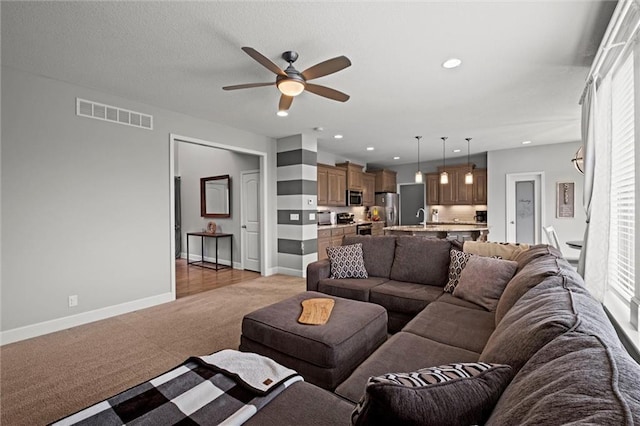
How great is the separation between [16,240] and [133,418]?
9.93 ft

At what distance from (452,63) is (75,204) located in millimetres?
4244

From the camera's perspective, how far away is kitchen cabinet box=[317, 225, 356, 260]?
6.47 meters

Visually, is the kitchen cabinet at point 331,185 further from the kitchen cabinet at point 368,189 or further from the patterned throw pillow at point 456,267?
the patterned throw pillow at point 456,267

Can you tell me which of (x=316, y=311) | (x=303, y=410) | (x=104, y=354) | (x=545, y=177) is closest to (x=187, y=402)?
(x=303, y=410)

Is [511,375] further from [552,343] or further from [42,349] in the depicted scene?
[42,349]

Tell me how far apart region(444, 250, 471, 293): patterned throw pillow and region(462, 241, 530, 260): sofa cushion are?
0.23m

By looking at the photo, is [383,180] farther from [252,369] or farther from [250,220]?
[252,369]

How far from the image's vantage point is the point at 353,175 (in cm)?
788

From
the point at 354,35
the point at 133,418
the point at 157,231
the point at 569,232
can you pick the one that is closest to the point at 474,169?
the point at 569,232

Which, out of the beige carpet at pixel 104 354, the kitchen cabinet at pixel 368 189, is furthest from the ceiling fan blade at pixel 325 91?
the kitchen cabinet at pixel 368 189

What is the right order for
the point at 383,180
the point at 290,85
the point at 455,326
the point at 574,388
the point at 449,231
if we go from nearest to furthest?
the point at 574,388 < the point at 455,326 < the point at 290,85 < the point at 449,231 < the point at 383,180

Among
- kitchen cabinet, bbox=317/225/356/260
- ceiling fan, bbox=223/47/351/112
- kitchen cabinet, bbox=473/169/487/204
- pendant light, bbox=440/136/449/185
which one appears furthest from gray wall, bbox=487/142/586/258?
ceiling fan, bbox=223/47/351/112

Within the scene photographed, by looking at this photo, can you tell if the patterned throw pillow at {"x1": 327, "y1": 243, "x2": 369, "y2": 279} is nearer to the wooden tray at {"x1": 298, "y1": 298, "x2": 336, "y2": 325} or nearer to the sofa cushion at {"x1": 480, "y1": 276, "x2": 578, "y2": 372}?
the wooden tray at {"x1": 298, "y1": 298, "x2": 336, "y2": 325}

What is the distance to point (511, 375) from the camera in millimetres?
924
